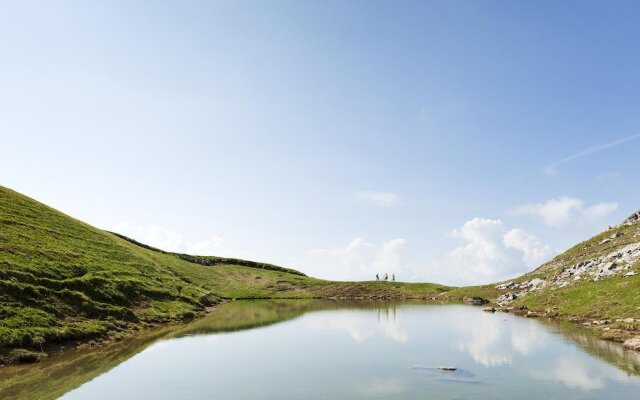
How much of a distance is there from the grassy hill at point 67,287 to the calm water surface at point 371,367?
296 inches

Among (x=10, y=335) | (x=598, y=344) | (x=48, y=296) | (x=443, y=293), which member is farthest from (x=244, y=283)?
(x=598, y=344)

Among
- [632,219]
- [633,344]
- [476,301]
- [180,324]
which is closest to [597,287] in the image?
[633,344]

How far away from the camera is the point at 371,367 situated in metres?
37.2

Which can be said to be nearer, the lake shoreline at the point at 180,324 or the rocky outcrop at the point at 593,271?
the lake shoreline at the point at 180,324

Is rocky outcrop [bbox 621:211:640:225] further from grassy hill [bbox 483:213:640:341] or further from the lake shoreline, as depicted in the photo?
the lake shoreline

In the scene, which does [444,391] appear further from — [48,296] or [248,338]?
[48,296]

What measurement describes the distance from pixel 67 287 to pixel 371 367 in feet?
148

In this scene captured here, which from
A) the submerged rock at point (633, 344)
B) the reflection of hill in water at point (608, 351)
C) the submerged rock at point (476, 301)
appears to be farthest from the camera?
the submerged rock at point (476, 301)

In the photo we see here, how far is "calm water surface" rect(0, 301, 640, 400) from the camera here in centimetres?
2922

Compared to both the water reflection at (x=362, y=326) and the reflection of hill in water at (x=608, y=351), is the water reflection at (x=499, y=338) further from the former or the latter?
the water reflection at (x=362, y=326)

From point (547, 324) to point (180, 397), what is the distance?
56759mm

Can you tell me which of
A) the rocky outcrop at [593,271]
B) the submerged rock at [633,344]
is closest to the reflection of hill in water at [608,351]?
the submerged rock at [633,344]

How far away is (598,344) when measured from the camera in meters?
44.7

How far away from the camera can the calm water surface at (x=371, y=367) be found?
95.9ft
